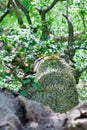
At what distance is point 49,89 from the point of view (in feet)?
12.2

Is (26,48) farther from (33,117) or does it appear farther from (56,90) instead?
(33,117)

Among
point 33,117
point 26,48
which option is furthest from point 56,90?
point 33,117

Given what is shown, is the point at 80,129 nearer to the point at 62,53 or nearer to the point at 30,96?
the point at 30,96

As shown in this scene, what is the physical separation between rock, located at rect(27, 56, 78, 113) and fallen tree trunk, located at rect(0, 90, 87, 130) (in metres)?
1.83

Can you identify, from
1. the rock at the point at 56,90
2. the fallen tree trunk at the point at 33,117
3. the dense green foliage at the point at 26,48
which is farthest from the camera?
the rock at the point at 56,90

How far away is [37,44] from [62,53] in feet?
2.32

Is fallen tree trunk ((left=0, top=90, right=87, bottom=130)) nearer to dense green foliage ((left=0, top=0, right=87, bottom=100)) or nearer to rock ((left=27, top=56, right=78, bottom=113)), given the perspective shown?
dense green foliage ((left=0, top=0, right=87, bottom=100))

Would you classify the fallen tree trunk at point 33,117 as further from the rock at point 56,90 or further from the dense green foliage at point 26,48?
the rock at point 56,90

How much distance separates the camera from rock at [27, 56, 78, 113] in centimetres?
368

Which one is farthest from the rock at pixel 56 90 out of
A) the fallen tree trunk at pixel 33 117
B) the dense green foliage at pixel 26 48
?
the fallen tree trunk at pixel 33 117

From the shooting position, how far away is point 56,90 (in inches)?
146

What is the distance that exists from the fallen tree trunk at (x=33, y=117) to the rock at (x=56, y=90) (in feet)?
6.00

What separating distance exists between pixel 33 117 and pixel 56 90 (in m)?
2.05

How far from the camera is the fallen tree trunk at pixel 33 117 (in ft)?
4.94
